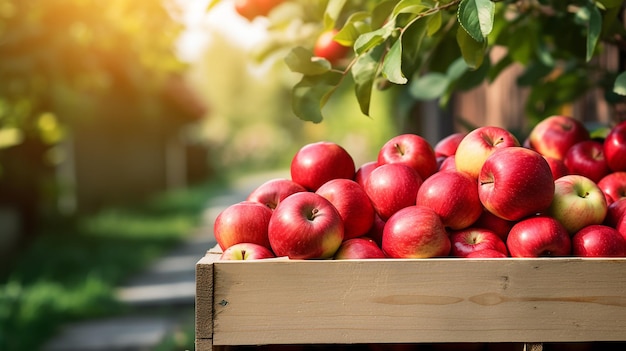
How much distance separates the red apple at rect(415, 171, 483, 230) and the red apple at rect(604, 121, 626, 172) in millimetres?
414

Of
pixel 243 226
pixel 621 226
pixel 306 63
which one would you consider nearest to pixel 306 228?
pixel 243 226

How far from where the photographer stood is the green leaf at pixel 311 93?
177 centimetres

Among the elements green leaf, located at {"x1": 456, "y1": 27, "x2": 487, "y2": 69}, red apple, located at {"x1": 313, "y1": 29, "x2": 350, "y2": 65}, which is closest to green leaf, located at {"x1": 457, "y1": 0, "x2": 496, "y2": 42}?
green leaf, located at {"x1": 456, "y1": 27, "x2": 487, "y2": 69}

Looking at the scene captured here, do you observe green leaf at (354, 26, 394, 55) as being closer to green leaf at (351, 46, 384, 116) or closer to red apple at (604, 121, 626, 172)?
green leaf at (351, 46, 384, 116)

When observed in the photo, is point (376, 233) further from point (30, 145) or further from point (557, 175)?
point (30, 145)

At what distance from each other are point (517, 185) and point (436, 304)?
309mm

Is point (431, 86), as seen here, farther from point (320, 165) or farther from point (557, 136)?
point (320, 165)

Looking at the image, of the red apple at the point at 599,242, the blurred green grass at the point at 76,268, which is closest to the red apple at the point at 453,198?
the red apple at the point at 599,242

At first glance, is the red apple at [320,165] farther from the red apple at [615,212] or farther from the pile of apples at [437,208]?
the red apple at [615,212]

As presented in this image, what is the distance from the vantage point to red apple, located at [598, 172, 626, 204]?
5.57 ft

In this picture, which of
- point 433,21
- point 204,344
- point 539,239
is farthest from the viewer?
point 433,21

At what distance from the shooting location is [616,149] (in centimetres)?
176

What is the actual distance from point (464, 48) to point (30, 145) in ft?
25.6

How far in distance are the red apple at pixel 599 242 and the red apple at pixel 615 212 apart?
0.08 meters
